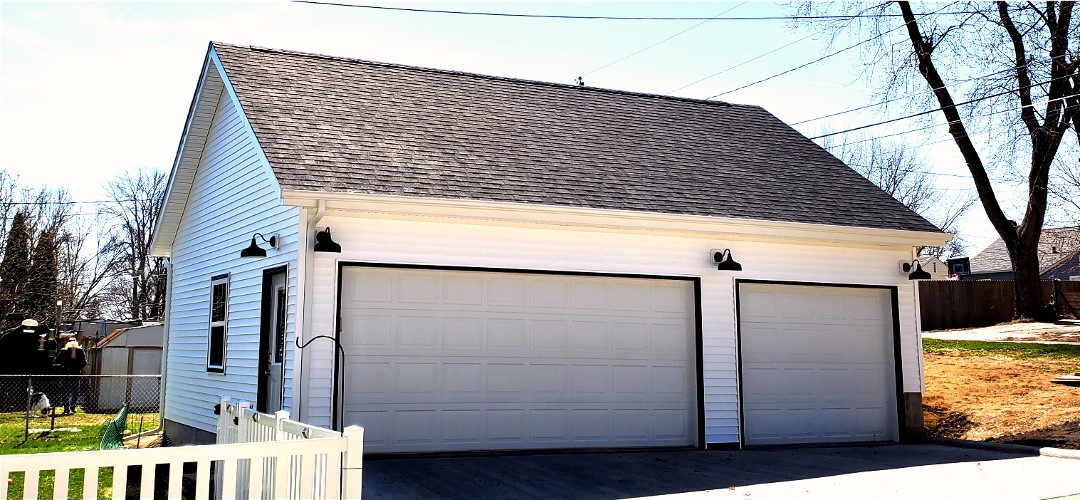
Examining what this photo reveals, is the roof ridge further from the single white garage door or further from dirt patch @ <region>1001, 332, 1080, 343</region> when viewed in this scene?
dirt patch @ <region>1001, 332, 1080, 343</region>

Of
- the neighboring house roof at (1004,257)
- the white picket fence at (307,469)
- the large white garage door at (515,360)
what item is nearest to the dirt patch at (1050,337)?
the large white garage door at (515,360)

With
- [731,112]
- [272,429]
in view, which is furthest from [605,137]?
[272,429]

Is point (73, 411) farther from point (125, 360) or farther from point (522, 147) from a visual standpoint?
point (522, 147)

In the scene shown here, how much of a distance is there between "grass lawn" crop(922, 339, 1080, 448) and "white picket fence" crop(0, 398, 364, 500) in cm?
900

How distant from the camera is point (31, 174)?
31.6 meters

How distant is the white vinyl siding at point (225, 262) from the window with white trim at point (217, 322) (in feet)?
0.46

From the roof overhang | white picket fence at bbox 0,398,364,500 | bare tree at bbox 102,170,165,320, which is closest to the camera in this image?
white picket fence at bbox 0,398,364,500

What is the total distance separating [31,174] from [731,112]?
26566 millimetres

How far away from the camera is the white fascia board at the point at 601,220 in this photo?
30.2 feet

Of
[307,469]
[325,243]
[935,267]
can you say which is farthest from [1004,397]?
[935,267]

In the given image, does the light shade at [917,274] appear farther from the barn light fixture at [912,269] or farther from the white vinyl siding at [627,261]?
the white vinyl siding at [627,261]

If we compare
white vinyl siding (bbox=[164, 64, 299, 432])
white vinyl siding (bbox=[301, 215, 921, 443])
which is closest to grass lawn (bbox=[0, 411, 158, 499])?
white vinyl siding (bbox=[164, 64, 299, 432])

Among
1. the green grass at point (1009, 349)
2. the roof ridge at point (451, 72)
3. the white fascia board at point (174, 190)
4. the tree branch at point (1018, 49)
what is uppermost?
the tree branch at point (1018, 49)

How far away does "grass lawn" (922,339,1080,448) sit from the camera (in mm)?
11625
